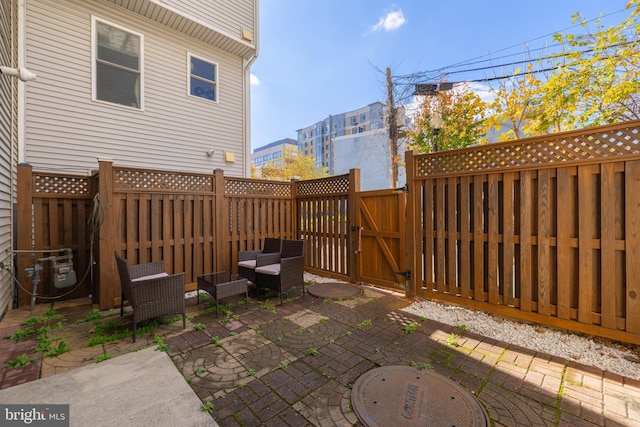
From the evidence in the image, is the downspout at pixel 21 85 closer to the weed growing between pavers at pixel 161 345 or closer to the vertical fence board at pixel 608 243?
the weed growing between pavers at pixel 161 345

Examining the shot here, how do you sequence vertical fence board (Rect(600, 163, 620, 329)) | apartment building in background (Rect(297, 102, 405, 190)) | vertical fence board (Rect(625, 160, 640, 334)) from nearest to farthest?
vertical fence board (Rect(625, 160, 640, 334))
vertical fence board (Rect(600, 163, 620, 329))
apartment building in background (Rect(297, 102, 405, 190))

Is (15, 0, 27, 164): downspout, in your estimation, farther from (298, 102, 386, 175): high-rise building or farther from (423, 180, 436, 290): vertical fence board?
(298, 102, 386, 175): high-rise building

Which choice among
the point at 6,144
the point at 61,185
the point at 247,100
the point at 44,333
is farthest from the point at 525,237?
the point at 6,144

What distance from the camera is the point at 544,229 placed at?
3252mm

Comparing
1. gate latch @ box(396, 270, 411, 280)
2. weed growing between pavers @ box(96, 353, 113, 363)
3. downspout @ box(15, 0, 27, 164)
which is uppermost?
downspout @ box(15, 0, 27, 164)

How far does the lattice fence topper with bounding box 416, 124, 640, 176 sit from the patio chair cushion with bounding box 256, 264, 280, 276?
295 centimetres

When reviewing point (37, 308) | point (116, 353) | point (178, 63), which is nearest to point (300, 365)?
point (116, 353)

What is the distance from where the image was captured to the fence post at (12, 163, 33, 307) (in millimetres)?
4109

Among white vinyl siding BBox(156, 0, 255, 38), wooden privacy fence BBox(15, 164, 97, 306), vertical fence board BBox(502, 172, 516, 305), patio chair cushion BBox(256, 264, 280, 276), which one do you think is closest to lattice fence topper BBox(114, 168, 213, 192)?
wooden privacy fence BBox(15, 164, 97, 306)

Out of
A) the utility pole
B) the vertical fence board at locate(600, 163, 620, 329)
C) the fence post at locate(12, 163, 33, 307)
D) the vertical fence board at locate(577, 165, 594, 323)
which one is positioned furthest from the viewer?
the utility pole

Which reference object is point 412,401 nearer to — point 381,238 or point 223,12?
point 381,238

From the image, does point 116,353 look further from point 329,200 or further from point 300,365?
point 329,200

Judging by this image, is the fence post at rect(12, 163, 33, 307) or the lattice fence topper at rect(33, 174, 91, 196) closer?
the fence post at rect(12, 163, 33, 307)

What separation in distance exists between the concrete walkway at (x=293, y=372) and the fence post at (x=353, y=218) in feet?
5.80
